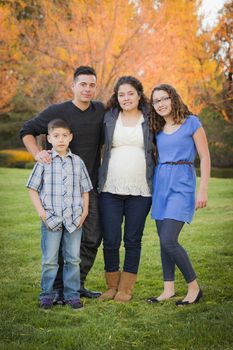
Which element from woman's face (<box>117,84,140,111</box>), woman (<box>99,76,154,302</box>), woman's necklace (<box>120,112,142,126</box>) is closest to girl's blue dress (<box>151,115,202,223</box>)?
woman (<box>99,76,154,302</box>)

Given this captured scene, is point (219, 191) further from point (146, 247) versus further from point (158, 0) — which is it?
point (146, 247)

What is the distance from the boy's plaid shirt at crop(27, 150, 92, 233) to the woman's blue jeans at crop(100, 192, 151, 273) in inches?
13.8

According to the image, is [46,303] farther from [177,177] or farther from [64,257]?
[177,177]

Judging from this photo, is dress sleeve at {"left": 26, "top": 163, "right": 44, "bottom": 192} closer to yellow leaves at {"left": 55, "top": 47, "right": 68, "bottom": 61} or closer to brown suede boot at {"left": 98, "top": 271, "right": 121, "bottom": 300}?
brown suede boot at {"left": 98, "top": 271, "right": 121, "bottom": 300}

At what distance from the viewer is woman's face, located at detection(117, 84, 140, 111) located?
15.3 feet

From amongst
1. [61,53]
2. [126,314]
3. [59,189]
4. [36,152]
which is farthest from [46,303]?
[61,53]

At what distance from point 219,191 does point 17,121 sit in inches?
566

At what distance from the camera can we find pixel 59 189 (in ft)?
14.5

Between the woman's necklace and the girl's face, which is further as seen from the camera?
the woman's necklace

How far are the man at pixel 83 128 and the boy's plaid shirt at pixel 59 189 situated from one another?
30 centimetres

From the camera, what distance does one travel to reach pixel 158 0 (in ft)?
46.1

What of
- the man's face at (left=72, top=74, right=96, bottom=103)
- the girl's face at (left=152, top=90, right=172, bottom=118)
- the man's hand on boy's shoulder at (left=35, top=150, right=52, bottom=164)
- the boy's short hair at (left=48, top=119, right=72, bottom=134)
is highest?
the man's face at (left=72, top=74, right=96, bottom=103)

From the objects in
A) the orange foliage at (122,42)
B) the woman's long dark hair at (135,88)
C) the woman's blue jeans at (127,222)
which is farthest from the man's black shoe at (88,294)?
the orange foliage at (122,42)

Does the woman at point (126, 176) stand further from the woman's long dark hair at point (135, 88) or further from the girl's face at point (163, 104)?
the girl's face at point (163, 104)
